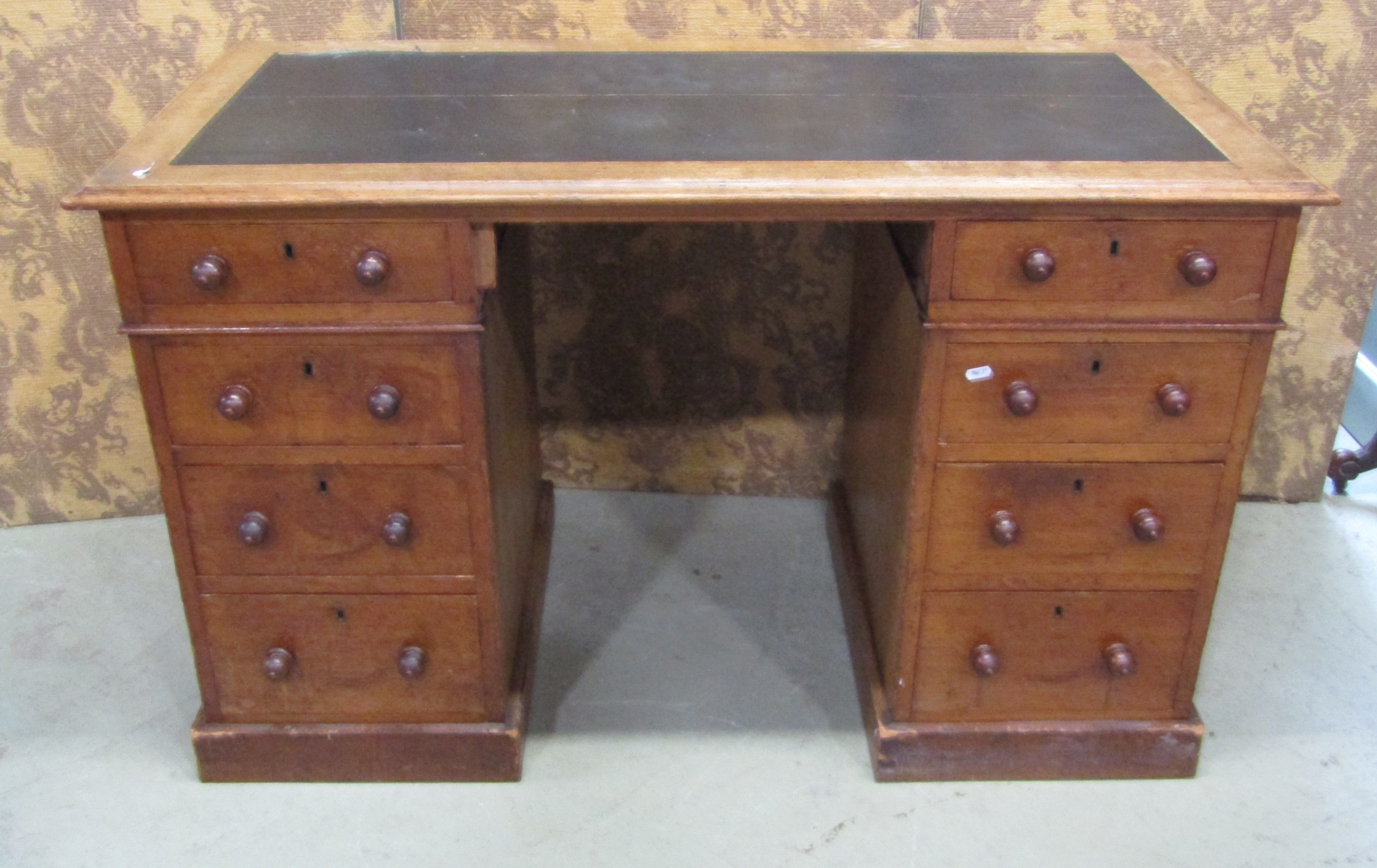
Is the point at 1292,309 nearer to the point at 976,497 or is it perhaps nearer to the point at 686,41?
the point at 976,497

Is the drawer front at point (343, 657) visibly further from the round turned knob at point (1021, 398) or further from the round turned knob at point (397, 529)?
the round turned knob at point (1021, 398)

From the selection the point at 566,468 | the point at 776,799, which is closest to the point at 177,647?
the point at 566,468

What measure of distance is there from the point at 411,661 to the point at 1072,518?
92cm

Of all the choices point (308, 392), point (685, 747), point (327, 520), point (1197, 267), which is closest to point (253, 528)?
point (327, 520)

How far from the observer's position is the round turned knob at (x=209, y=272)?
1508mm

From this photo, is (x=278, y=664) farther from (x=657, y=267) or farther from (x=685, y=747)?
(x=657, y=267)

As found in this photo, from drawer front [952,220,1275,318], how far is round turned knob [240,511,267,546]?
0.94 metres

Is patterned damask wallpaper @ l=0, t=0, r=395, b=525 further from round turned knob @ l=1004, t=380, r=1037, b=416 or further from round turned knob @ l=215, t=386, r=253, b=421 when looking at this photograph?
round turned knob @ l=1004, t=380, r=1037, b=416

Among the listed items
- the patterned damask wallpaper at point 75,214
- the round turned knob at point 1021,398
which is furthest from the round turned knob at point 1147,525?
the patterned damask wallpaper at point 75,214

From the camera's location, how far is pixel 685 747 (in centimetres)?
193

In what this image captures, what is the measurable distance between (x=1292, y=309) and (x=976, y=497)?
103 cm

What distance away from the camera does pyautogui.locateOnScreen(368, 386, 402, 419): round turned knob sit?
1604 mm

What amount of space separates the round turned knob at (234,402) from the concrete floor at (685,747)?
60 centimetres

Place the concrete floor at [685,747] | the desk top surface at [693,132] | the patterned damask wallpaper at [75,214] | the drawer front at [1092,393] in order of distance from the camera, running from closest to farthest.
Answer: the desk top surface at [693,132] → the drawer front at [1092,393] → the concrete floor at [685,747] → the patterned damask wallpaper at [75,214]
